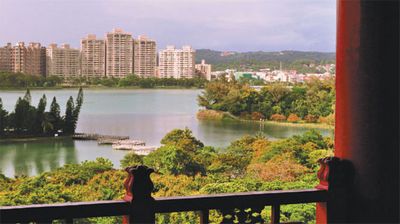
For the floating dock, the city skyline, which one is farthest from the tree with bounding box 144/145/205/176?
the city skyline

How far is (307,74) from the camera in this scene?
59.4 ft

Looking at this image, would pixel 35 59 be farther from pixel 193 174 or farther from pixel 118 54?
pixel 193 174

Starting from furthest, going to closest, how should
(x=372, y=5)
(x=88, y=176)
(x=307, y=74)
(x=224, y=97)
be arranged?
(x=307, y=74)
(x=224, y=97)
(x=88, y=176)
(x=372, y=5)

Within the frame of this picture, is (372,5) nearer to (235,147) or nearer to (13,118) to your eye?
(13,118)

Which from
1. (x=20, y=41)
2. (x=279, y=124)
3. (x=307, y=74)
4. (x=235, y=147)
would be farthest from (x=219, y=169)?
(x=307, y=74)

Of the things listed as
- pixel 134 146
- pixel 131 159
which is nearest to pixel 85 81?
pixel 134 146

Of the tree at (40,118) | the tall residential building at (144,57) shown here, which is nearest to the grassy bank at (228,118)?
the tall residential building at (144,57)

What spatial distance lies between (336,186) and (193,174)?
9783 millimetres

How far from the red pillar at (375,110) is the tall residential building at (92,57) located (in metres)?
12.9

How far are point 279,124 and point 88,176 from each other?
655cm

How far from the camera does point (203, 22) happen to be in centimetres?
1848

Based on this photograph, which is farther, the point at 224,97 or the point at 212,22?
the point at 212,22

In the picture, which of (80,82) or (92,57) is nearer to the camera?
(80,82)

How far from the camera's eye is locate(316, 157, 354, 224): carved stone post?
5.10 ft
